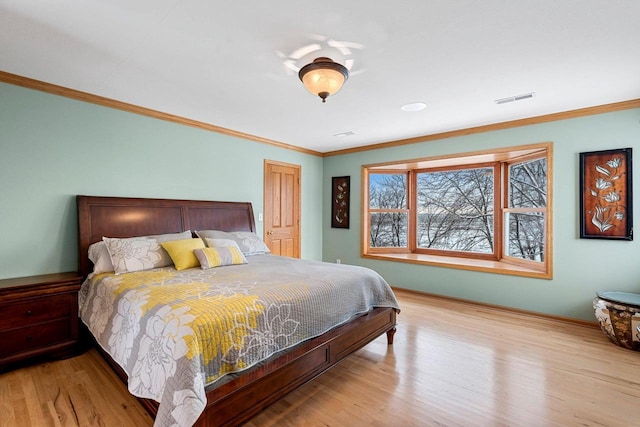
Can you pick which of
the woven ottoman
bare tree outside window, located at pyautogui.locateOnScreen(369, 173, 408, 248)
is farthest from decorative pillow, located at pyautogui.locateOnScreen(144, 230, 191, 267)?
the woven ottoman

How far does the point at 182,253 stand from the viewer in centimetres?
296

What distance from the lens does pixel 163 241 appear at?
315 cm

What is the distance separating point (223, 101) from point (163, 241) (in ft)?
5.29

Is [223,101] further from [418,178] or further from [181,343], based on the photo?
[418,178]

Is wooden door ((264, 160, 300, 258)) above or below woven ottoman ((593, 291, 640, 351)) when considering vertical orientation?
above

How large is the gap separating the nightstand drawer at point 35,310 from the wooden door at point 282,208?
2.67m

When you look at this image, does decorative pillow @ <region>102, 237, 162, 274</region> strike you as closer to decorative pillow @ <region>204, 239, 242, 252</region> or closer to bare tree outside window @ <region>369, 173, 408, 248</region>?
decorative pillow @ <region>204, 239, 242, 252</region>

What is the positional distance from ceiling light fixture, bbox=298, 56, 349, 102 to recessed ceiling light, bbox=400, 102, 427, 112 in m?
1.27

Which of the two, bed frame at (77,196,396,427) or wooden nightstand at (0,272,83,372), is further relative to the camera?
wooden nightstand at (0,272,83,372)

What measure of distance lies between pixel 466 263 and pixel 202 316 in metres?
3.99

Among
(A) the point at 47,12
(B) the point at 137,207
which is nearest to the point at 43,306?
(B) the point at 137,207

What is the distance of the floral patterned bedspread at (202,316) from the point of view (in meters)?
1.50

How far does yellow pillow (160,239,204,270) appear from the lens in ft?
9.57

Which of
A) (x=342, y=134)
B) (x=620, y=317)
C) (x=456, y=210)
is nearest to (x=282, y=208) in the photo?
(x=342, y=134)
